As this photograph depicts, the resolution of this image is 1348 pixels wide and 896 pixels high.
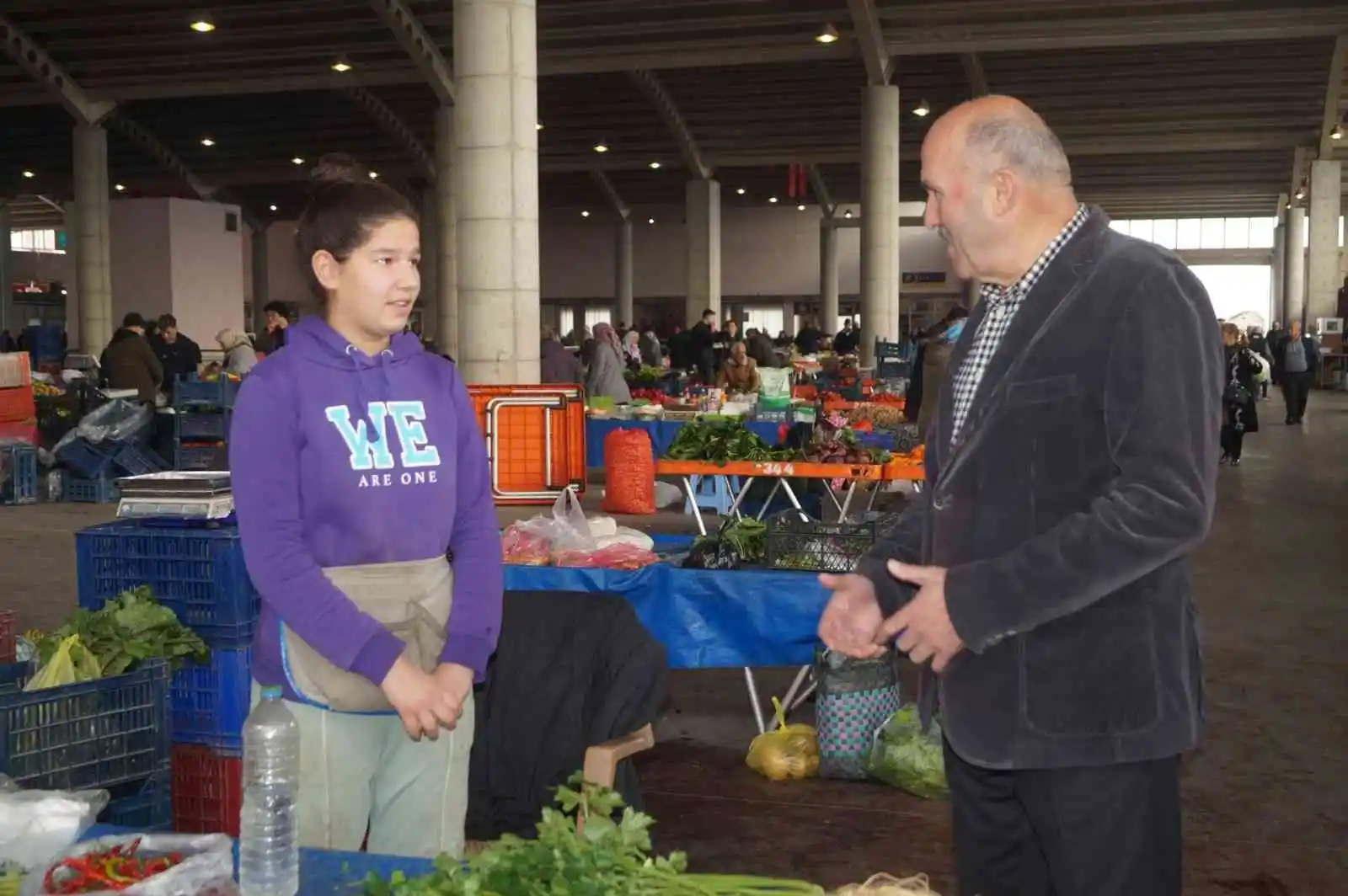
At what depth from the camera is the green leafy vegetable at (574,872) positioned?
5.06 ft

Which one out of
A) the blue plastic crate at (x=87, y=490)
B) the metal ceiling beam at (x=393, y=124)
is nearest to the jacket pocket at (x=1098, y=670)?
the blue plastic crate at (x=87, y=490)

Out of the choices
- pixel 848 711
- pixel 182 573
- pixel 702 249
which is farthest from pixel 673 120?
pixel 182 573

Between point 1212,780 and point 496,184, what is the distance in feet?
28.2

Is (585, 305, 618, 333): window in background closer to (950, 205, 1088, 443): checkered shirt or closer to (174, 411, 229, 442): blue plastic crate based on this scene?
(174, 411, 229, 442): blue plastic crate

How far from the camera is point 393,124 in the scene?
2925 centimetres

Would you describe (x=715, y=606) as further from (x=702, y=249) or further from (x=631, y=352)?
(x=702, y=249)

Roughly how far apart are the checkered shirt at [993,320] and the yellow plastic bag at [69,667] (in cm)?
215

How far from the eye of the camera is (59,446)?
42.0ft

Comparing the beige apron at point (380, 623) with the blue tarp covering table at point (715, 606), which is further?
the blue tarp covering table at point (715, 606)

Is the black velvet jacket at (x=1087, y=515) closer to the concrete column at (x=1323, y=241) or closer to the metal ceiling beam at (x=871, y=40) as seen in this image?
the metal ceiling beam at (x=871, y=40)

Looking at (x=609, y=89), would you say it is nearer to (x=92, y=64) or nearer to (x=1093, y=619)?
(x=92, y=64)

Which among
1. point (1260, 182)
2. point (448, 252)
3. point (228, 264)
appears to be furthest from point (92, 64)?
point (1260, 182)

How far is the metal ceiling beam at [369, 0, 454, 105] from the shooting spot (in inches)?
834

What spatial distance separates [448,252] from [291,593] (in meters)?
26.9
